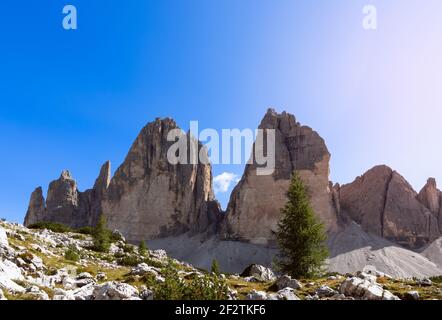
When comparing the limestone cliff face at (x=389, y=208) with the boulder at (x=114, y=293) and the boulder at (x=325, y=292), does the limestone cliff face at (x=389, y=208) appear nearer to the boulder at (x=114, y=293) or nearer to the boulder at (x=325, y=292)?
the boulder at (x=325, y=292)

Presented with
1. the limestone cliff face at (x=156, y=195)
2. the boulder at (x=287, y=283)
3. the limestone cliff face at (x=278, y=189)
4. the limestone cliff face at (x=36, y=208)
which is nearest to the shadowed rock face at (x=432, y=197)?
the limestone cliff face at (x=278, y=189)

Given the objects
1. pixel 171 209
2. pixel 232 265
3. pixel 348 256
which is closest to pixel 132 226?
pixel 171 209

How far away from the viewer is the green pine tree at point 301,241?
97.6 ft

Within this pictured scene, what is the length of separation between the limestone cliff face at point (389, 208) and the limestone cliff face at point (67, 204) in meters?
104

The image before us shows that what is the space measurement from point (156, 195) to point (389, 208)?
8984cm

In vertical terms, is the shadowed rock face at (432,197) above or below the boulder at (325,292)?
above

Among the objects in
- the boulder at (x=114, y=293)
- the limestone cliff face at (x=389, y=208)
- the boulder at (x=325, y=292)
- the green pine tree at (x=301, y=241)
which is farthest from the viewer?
the limestone cliff face at (x=389, y=208)

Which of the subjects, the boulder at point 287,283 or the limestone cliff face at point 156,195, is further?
the limestone cliff face at point 156,195

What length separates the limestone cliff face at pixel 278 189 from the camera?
120 meters

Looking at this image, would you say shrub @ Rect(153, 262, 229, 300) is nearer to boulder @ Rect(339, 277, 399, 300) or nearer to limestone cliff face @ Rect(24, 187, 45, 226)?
boulder @ Rect(339, 277, 399, 300)

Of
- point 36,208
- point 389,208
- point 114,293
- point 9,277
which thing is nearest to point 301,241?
point 114,293

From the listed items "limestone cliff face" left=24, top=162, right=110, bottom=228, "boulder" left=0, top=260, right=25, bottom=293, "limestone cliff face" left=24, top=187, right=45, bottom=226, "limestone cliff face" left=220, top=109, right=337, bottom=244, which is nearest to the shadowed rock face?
"limestone cliff face" left=220, top=109, right=337, bottom=244

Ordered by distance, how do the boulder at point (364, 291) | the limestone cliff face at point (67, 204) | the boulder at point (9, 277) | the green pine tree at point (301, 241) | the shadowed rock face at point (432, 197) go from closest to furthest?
the boulder at point (9, 277), the boulder at point (364, 291), the green pine tree at point (301, 241), the shadowed rock face at point (432, 197), the limestone cliff face at point (67, 204)
